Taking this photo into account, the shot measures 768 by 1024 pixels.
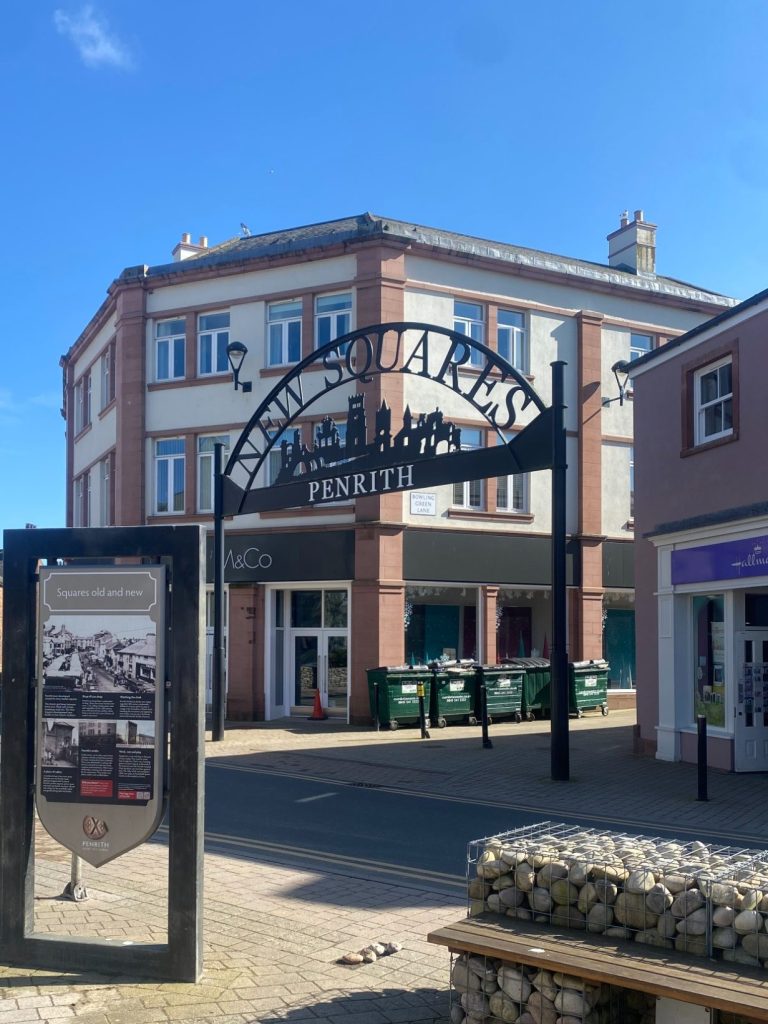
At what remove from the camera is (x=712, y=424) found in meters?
16.3

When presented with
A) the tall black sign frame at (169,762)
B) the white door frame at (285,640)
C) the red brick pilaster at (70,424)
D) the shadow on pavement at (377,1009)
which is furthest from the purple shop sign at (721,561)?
the red brick pilaster at (70,424)

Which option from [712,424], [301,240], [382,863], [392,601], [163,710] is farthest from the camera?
[301,240]

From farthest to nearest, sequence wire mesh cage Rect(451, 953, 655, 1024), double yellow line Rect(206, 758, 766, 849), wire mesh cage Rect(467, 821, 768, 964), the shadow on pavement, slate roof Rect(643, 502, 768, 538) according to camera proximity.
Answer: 1. slate roof Rect(643, 502, 768, 538)
2. double yellow line Rect(206, 758, 766, 849)
3. the shadow on pavement
4. wire mesh cage Rect(451, 953, 655, 1024)
5. wire mesh cage Rect(467, 821, 768, 964)

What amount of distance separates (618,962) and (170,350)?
83.1 ft

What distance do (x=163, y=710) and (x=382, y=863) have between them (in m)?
4.09

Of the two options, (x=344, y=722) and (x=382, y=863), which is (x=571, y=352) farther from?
(x=382, y=863)

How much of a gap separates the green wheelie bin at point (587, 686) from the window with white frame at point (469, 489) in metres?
4.50

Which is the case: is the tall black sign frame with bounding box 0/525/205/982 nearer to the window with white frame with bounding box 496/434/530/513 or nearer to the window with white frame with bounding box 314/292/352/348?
the window with white frame with bounding box 314/292/352/348

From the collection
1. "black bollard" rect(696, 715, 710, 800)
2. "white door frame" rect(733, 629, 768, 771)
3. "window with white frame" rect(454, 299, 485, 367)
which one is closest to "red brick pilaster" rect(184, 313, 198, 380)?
"window with white frame" rect(454, 299, 485, 367)

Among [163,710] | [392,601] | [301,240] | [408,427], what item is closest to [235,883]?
[163,710]

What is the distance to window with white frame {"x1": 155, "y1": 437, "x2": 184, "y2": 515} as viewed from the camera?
27391 millimetres

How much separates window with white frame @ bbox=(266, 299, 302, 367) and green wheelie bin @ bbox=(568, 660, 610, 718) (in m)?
10.1

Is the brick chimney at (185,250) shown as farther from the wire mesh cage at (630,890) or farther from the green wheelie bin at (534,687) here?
the wire mesh cage at (630,890)

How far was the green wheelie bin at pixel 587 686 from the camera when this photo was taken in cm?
2530
